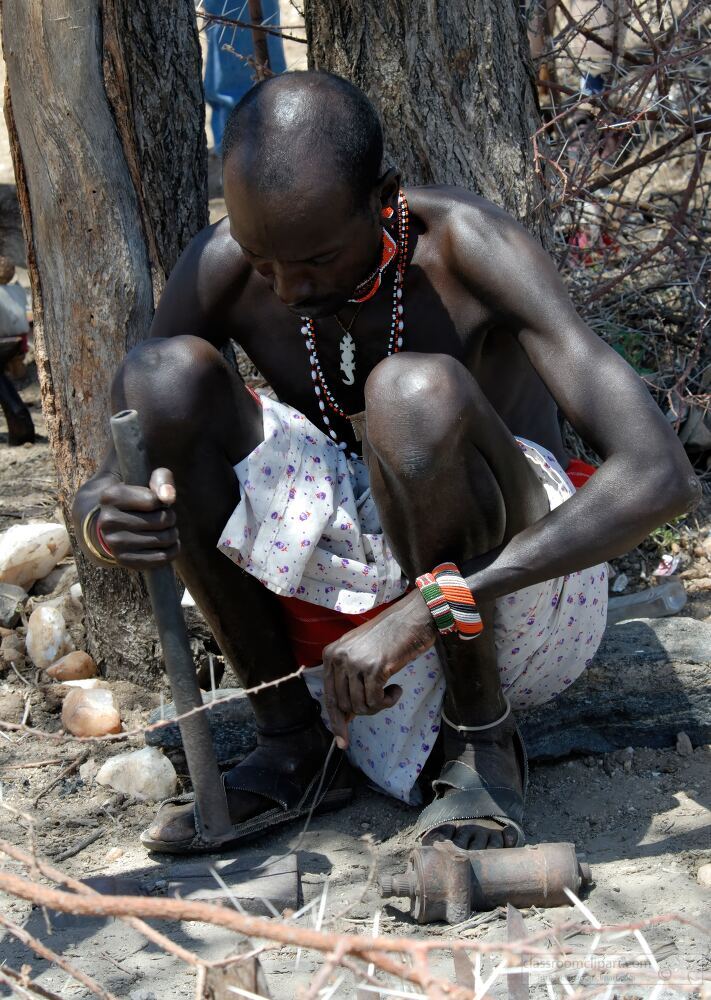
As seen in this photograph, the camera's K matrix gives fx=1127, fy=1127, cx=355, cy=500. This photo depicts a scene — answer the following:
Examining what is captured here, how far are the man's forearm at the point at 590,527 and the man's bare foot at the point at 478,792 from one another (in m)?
0.41

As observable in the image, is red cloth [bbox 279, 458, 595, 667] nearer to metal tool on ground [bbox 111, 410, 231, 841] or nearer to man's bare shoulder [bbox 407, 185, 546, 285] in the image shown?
metal tool on ground [bbox 111, 410, 231, 841]

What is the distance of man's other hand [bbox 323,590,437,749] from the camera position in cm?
203

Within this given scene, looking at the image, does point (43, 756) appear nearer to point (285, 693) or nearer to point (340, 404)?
point (285, 693)

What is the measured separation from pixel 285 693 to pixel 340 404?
0.65 m

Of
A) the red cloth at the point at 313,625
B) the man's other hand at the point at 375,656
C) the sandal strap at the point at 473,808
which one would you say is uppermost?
the man's other hand at the point at 375,656

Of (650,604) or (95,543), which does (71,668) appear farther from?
(650,604)

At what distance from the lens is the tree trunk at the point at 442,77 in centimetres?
298

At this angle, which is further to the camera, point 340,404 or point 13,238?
point 13,238

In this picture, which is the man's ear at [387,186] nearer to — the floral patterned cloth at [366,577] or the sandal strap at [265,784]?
the floral patterned cloth at [366,577]

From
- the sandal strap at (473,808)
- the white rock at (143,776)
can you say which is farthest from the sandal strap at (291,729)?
the sandal strap at (473,808)

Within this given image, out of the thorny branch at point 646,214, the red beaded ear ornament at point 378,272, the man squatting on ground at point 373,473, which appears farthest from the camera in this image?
the thorny branch at point 646,214

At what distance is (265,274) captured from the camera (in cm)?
216

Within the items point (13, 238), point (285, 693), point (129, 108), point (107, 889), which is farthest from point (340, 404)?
point (13, 238)

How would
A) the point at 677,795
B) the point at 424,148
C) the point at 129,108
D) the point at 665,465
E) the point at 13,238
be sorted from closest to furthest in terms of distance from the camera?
the point at 665,465
the point at 677,795
the point at 129,108
the point at 424,148
the point at 13,238
